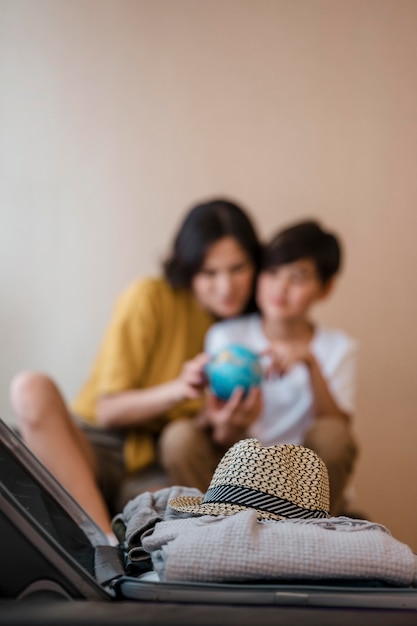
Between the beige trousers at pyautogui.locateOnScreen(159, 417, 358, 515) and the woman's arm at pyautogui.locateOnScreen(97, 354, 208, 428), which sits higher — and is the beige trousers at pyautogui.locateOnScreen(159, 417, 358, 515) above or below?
below

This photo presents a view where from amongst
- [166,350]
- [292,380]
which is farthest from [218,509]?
[166,350]

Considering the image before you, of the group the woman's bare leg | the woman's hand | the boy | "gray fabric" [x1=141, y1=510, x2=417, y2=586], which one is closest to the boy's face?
the boy

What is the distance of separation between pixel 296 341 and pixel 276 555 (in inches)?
47.7

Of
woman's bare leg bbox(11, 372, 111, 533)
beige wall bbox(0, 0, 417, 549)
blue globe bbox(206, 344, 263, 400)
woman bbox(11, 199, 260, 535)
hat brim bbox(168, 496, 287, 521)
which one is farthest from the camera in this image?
beige wall bbox(0, 0, 417, 549)

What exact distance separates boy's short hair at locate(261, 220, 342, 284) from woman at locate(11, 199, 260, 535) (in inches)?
2.3

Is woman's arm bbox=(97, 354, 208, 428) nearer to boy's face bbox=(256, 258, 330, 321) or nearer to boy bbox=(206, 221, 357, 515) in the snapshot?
boy bbox=(206, 221, 357, 515)

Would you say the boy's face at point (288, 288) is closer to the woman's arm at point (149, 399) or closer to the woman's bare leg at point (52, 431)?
the woman's arm at point (149, 399)

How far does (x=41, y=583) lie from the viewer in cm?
77

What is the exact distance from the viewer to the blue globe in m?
1.68

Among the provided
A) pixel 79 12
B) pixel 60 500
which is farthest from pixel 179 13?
pixel 60 500

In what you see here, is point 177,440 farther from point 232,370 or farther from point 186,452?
point 232,370

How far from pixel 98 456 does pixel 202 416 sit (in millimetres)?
228

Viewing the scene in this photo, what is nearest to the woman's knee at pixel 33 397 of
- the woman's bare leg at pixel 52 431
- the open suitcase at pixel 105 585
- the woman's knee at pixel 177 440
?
the woman's bare leg at pixel 52 431

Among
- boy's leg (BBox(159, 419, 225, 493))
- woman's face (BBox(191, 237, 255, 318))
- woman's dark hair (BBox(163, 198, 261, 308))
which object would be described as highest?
woman's dark hair (BBox(163, 198, 261, 308))
